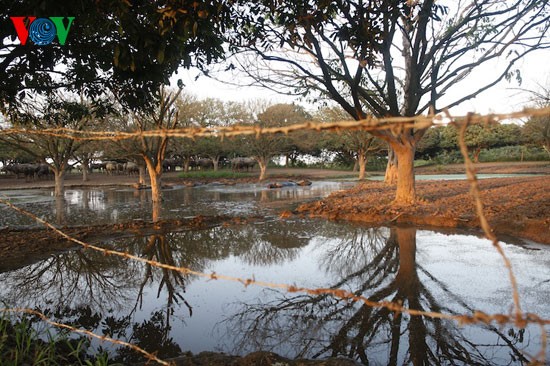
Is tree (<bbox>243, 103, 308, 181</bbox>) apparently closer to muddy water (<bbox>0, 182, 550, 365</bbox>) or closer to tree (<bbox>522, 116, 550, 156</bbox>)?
tree (<bbox>522, 116, 550, 156</bbox>)

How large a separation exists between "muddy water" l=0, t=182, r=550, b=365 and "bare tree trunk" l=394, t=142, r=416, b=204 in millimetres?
3189

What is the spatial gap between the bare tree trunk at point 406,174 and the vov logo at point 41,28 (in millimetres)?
9915

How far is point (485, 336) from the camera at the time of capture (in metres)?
3.86

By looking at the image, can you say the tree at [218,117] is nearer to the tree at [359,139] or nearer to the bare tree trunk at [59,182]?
the tree at [359,139]

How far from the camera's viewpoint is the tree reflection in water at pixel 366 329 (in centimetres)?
359

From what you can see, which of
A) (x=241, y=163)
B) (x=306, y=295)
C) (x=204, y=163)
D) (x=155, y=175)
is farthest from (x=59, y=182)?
(x=204, y=163)

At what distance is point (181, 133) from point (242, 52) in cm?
1106

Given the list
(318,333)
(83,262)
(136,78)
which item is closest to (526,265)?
(318,333)

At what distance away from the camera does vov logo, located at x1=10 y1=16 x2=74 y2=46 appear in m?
5.23

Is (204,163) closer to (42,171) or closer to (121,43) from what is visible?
(42,171)

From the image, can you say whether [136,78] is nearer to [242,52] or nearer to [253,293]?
[253,293]

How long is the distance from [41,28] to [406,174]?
10.9 metres

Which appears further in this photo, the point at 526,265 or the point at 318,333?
the point at 526,265

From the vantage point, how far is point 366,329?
13.7 ft
